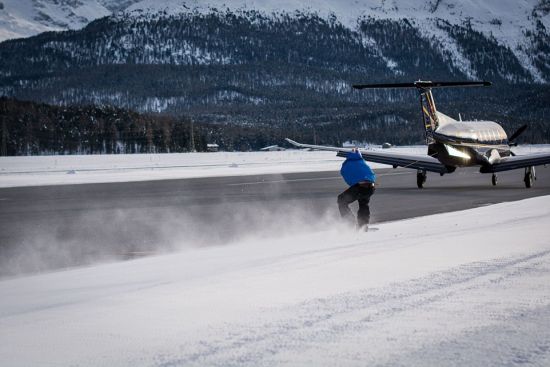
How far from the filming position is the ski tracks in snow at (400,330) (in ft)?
20.9

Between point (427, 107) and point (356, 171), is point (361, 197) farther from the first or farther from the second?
point (427, 107)

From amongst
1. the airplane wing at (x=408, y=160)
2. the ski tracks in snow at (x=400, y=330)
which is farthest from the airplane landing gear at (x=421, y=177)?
the ski tracks in snow at (x=400, y=330)

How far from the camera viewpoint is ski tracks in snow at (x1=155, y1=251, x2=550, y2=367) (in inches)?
251

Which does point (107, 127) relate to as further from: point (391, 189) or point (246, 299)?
point (246, 299)

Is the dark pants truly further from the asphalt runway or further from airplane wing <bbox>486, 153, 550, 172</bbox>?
airplane wing <bbox>486, 153, 550, 172</bbox>

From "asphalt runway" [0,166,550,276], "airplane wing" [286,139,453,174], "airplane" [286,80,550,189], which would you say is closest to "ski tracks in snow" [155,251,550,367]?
"asphalt runway" [0,166,550,276]

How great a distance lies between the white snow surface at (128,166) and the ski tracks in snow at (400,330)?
102ft

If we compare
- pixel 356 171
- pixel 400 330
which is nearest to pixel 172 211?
pixel 356 171

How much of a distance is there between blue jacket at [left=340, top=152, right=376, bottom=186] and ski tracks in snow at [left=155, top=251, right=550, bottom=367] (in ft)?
20.9

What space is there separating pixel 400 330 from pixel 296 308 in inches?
52.5

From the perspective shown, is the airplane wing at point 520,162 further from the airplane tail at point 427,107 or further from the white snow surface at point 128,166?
the white snow surface at point 128,166

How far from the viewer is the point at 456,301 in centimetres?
840

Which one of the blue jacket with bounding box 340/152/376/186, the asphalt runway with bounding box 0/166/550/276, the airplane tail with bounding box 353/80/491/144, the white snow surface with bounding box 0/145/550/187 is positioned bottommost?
the asphalt runway with bounding box 0/166/550/276

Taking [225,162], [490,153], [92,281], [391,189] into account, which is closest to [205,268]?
[92,281]
